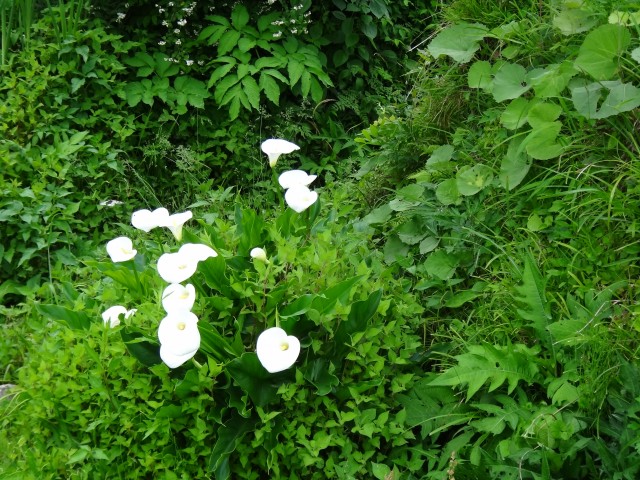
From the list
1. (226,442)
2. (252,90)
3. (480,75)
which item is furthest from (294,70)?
(226,442)

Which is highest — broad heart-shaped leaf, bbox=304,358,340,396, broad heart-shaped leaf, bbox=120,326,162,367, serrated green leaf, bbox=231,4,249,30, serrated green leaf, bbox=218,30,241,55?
broad heart-shaped leaf, bbox=120,326,162,367

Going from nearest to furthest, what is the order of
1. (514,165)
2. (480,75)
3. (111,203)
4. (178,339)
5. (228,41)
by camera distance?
1. (178,339)
2. (514,165)
3. (480,75)
4. (111,203)
5. (228,41)

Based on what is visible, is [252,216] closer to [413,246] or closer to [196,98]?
[413,246]

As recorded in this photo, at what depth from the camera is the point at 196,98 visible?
180 inches

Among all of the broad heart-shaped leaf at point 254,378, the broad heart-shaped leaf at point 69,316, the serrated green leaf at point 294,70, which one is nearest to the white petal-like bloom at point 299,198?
the broad heart-shaped leaf at point 254,378

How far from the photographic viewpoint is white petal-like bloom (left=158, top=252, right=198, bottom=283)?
2.26 metres

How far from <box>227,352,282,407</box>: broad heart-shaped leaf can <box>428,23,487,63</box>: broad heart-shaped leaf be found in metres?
1.64

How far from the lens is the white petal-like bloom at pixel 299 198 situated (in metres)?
2.62

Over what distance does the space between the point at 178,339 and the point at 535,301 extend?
116 cm

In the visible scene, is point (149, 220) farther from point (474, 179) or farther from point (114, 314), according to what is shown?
point (474, 179)

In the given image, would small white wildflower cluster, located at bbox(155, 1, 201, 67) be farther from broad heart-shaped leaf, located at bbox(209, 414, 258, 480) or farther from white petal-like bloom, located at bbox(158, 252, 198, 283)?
broad heart-shaped leaf, located at bbox(209, 414, 258, 480)

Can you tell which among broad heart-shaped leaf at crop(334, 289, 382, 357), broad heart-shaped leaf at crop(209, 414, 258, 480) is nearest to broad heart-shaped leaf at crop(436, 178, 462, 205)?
broad heart-shaped leaf at crop(334, 289, 382, 357)

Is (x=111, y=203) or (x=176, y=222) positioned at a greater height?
(x=176, y=222)

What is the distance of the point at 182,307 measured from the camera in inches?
87.0
